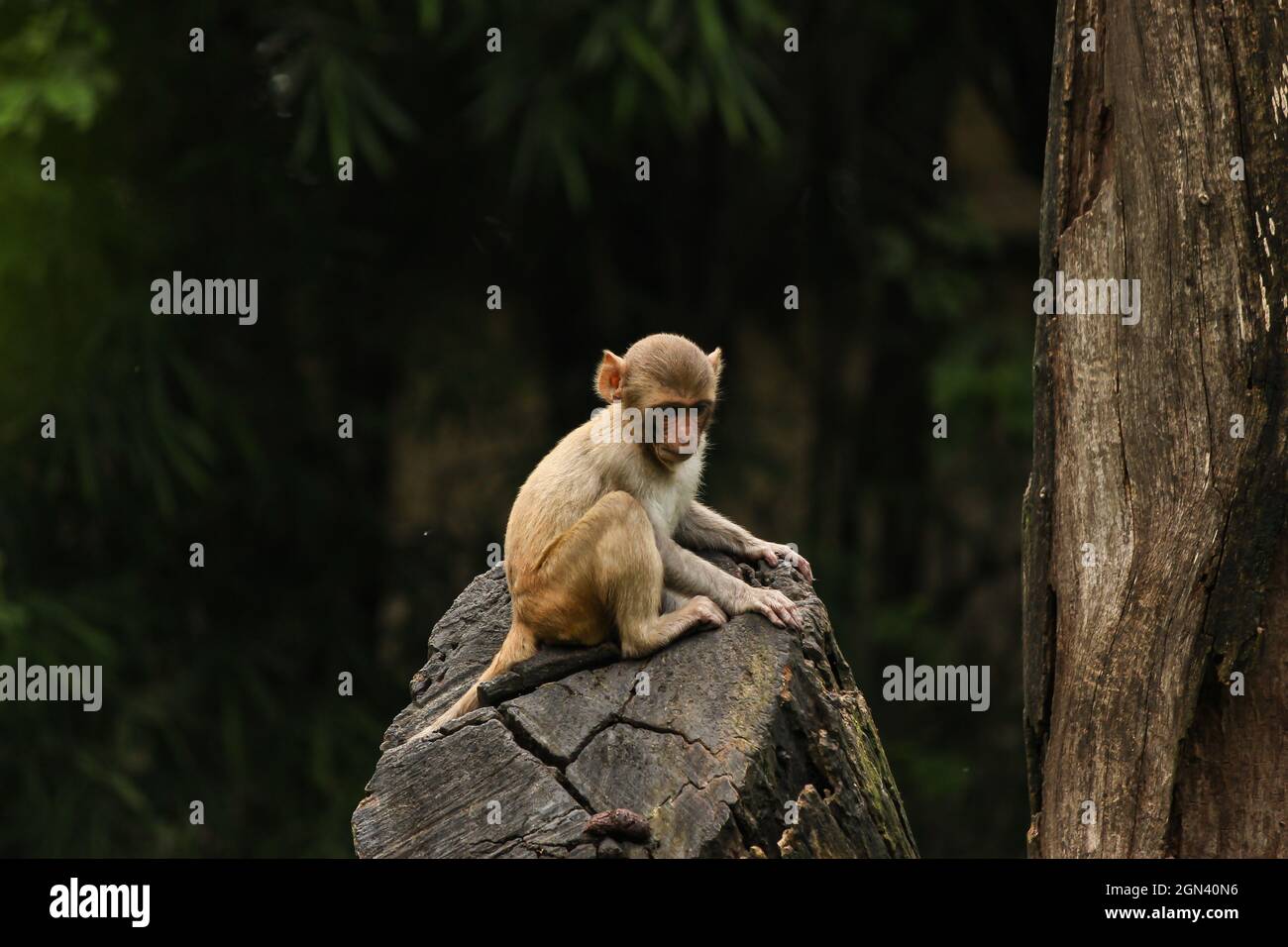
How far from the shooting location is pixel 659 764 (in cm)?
523

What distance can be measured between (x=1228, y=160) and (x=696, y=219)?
35.7ft

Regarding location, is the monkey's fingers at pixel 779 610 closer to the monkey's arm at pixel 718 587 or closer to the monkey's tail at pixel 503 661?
the monkey's arm at pixel 718 587

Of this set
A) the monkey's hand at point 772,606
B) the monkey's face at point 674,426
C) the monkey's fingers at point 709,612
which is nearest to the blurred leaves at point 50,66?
the monkey's face at point 674,426

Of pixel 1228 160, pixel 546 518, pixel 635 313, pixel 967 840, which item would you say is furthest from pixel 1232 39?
pixel 967 840

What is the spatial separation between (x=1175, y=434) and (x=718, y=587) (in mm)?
1844

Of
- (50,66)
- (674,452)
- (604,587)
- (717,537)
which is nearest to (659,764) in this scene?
(604,587)

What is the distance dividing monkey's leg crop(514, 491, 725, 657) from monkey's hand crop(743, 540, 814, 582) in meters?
0.64

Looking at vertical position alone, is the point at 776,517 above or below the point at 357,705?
above

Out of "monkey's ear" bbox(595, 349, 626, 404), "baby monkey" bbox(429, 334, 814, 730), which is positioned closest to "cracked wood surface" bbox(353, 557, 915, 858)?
"baby monkey" bbox(429, 334, 814, 730)

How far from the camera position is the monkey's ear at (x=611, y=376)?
666 centimetres

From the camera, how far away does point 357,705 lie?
15188mm

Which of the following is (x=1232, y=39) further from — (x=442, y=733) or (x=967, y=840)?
(x=967, y=840)

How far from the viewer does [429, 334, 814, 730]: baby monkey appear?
604 cm

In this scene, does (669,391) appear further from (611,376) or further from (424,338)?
(424,338)
